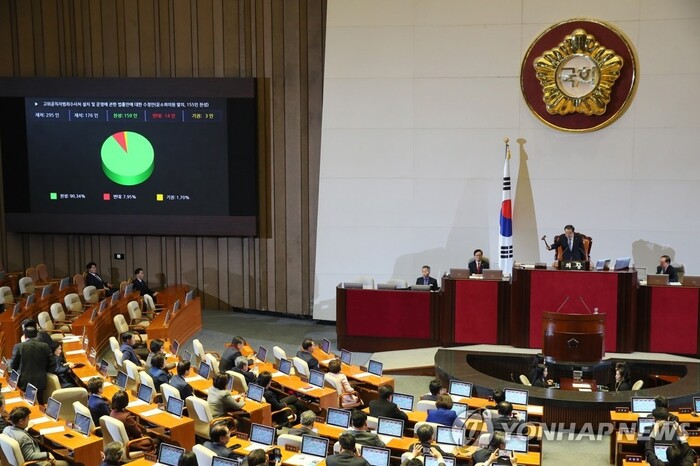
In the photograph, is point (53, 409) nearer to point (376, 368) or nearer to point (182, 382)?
point (182, 382)

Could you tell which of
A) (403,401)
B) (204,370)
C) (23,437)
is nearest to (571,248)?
(403,401)

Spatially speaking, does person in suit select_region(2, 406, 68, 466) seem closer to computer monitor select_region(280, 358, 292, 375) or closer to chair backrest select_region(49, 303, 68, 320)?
computer monitor select_region(280, 358, 292, 375)

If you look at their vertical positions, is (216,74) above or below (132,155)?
above

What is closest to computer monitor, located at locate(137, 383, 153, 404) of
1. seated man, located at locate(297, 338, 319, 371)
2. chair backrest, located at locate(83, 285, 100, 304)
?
seated man, located at locate(297, 338, 319, 371)

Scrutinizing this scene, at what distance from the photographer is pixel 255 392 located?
9242 mm

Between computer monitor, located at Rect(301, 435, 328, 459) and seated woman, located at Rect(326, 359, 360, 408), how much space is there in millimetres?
2304

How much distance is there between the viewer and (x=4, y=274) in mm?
16078

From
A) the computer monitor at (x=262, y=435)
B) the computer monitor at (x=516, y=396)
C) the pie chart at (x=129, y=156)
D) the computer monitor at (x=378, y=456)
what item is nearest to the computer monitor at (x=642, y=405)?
the computer monitor at (x=516, y=396)

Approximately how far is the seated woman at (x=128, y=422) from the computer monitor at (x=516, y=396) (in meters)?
3.79

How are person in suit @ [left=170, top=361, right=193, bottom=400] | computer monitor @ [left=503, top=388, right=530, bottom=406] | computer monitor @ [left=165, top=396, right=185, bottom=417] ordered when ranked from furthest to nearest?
computer monitor @ [left=503, top=388, right=530, bottom=406] → person in suit @ [left=170, top=361, right=193, bottom=400] → computer monitor @ [left=165, top=396, right=185, bottom=417]

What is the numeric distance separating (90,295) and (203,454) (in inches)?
322

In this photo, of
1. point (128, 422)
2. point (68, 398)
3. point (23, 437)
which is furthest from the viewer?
point (68, 398)

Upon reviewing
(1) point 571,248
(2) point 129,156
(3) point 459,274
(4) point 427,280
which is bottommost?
(4) point 427,280

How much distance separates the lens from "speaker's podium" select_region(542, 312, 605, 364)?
1108 cm
